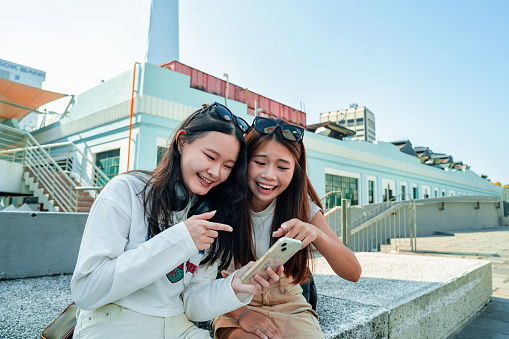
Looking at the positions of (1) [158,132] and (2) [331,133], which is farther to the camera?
(2) [331,133]

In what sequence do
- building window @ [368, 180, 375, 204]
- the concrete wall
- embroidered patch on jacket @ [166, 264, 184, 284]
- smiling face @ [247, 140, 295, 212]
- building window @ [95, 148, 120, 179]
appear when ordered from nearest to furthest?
embroidered patch on jacket @ [166, 264, 184, 284]
smiling face @ [247, 140, 295, 212]
the concrete wall
building window @ [95, 148, 120, 179]
building window @ [368, 180, 375, 204]

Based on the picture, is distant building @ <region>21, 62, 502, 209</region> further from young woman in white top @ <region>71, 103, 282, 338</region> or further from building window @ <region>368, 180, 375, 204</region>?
young woman in white top @ <region>71, 103, 282, 338</region>

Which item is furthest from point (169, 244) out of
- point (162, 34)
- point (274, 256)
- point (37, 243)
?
point (162, 34)

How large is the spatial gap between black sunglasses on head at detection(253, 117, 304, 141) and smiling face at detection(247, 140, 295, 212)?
0.26ft

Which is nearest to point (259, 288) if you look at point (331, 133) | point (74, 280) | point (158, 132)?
point (74, 280)

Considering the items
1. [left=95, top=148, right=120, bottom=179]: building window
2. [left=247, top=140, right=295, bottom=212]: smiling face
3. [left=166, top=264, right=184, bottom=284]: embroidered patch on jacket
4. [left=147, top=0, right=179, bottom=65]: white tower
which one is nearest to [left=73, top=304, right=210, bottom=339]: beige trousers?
[left=166, top=264, right=184, bottom=284]: embroidered patch on jacket

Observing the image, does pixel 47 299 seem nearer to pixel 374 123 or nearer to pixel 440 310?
pixel 440 310

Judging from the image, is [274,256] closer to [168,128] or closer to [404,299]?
[404,299]

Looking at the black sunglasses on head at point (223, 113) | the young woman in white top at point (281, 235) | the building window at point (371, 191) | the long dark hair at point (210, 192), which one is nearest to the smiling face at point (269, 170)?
the young woman in white top at point (281, 235)

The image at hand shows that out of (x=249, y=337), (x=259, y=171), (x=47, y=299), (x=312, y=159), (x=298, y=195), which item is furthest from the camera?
(x=312, y=159)

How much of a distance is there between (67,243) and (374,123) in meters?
105

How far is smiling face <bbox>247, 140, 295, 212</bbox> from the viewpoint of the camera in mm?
1921

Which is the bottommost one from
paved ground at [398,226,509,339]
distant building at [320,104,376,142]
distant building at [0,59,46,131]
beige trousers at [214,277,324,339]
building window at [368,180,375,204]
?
Result: paved ground at [398,226,509,339]

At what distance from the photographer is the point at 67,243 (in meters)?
4.28
